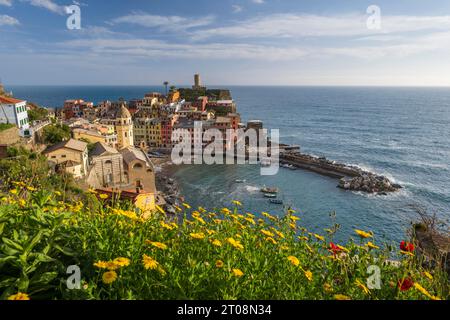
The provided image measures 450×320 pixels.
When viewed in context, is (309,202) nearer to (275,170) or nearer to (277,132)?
(275,170)

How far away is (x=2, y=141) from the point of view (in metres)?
20.5

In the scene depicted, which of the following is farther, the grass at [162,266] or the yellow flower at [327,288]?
the yellow flower at [327,288]

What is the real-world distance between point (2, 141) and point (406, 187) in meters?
37.9

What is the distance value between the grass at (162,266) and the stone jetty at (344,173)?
111 ft

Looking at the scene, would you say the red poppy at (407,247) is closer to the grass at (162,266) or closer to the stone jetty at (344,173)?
the grass at (162,266)

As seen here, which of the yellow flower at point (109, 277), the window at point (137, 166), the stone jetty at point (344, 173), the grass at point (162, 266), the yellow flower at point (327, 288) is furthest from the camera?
the stone jetty at point (344, 173)

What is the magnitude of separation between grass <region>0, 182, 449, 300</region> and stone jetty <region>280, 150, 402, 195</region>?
33947mm

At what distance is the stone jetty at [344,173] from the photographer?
113 feet

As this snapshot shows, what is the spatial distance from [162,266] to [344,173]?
4058cm

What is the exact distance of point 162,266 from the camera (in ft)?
8.95

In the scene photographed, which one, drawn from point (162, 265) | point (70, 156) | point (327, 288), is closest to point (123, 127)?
point (70, 156)

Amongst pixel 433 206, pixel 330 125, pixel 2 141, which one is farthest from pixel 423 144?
pixel 2 141

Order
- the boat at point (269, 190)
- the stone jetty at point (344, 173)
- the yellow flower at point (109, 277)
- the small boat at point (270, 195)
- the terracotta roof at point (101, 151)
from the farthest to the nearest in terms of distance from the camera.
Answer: the stone jetty at point (344, 173) → the boat at point (269, 190) → the small boat at point (270, 195) → the terracotta roof at point (101, 151) → the yellow flower at point (109, 277)

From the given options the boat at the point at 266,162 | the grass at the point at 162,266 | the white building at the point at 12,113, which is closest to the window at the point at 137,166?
the white building at the point at 12,113
